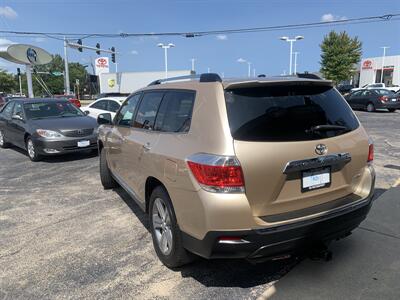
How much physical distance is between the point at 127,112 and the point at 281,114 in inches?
101

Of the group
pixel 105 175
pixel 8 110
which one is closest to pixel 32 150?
pixel 8 110

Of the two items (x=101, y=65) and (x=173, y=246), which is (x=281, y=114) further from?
(x=101, y=65)

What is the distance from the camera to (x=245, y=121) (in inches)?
118

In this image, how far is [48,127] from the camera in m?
9.07

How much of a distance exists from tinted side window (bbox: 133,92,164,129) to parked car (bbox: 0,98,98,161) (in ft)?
16.4

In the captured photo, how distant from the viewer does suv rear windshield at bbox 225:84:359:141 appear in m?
2.97

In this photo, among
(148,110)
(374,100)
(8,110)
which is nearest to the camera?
(148,110)

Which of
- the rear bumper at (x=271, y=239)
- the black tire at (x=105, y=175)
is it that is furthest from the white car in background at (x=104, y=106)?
the rear bumper at (x=271, y=239)

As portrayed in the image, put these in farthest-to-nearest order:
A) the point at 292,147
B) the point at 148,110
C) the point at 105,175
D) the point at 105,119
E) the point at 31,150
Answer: the point at 31,150
the point at 105,175
the point at 105,119
the point at 148,110
the point at 292,147

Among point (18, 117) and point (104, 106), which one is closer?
point (18, 117)

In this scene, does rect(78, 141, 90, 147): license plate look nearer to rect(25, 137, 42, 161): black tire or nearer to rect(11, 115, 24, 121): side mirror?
rect(25, 137, 42, 161): black tire

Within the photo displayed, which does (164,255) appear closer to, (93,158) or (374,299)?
(374,299)

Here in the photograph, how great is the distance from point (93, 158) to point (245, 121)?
7142 millimetres

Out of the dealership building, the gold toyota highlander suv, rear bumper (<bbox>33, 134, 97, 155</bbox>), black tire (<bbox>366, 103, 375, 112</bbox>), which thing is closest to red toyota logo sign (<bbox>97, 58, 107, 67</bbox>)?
the dealership building
